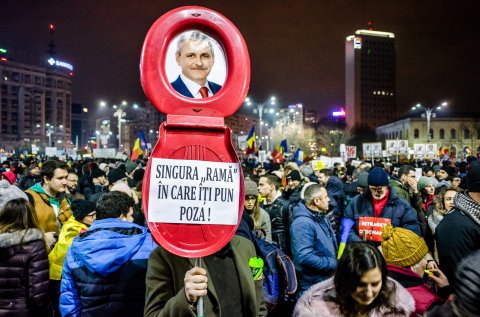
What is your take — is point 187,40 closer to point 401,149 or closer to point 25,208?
point 25,208

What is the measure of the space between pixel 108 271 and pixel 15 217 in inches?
51.7

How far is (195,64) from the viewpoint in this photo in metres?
2.36

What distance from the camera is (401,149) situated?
79.6 feet

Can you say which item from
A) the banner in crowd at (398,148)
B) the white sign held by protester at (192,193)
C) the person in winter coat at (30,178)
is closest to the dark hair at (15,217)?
the white sign held by protester at (192,193)

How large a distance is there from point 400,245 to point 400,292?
742mm

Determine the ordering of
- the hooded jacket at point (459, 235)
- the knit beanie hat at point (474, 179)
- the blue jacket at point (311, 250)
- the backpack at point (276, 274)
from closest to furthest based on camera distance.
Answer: the hooded jacket at point (459, 235) → the knit beanie hat at point (474, 179) → the backpack at point (276, 274) → the blue jacket at point (311, 250)

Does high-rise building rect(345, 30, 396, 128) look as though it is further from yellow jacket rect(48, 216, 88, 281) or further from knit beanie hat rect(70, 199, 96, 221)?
yellow jacket rect(48, 216, 88, 281)

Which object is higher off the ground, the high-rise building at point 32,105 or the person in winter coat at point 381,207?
the high-rise building at point 32,105

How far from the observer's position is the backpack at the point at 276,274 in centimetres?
424

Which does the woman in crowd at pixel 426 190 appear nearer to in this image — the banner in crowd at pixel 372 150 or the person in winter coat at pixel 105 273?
the person in winter coat at pixel 105 273

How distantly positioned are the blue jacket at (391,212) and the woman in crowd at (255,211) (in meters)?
1.19

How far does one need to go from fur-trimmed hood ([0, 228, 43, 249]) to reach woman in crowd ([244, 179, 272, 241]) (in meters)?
2.76

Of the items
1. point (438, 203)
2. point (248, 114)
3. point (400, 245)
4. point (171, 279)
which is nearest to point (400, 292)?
point (400, 245)

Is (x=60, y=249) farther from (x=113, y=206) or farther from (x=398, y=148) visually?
(x=398, y=148)
